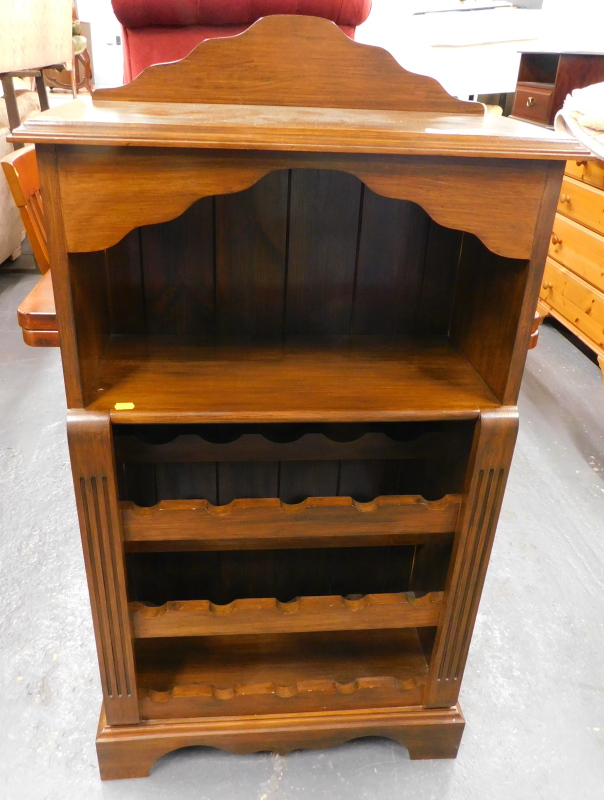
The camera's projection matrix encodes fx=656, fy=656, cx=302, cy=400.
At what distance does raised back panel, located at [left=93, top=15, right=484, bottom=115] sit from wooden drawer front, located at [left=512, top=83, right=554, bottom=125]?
7.93 ft

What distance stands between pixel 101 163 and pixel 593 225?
2.39 metres

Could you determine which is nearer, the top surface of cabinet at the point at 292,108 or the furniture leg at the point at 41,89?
the top surface of cabinet at the point at 292,108

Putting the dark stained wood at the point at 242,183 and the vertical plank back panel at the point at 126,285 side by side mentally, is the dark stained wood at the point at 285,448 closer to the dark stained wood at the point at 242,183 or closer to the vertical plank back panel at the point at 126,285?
the vertical plank back panel at the point at 126,285

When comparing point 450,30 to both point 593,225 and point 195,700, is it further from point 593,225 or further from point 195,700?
point 195,700

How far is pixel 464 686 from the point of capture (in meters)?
1.39

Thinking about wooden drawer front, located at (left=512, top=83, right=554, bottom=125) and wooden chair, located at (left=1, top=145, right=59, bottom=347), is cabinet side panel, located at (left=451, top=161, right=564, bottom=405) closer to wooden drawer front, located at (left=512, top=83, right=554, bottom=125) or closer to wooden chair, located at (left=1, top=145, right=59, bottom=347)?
wooden chair, located at (left=1, top=145, right=59, bottom=347)

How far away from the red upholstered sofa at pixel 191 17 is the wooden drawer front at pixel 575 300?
1545 mm

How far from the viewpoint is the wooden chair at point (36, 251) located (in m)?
1.24

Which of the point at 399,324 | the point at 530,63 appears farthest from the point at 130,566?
the point at 530,63

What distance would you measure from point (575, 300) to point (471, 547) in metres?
2.11

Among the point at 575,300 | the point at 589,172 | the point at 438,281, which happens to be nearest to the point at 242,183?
the point at 438,281

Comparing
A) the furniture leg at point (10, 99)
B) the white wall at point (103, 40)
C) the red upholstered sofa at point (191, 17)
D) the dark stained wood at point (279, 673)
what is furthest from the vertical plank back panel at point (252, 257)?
the white wall at point (103, 40)

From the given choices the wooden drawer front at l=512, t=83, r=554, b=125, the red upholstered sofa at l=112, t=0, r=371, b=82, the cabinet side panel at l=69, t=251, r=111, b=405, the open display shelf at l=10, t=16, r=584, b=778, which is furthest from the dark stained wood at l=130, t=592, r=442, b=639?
the wooden drawer front at l=512, t=83, r=554, b=125

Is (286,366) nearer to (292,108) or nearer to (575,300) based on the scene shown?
(292,108)
